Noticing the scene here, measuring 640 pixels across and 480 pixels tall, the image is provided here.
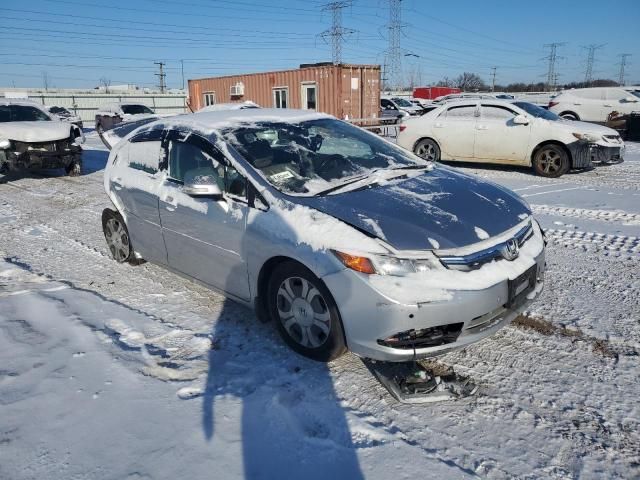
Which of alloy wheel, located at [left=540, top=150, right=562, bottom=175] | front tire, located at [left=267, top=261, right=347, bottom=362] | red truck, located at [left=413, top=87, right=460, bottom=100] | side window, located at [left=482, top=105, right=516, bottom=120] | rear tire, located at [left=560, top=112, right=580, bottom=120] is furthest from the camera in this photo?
red truck, located at [left=413, top=87, right=460, bottom=100]

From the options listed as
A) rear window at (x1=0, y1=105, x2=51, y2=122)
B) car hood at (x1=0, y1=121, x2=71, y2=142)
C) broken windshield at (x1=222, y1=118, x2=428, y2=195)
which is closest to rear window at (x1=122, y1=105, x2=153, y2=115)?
rear window at (x1=0, y1=105, x2=51, y2=122)

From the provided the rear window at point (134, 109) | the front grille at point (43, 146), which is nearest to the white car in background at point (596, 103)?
the front grille at point (43, 146)

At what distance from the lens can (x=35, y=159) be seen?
9.77 metres

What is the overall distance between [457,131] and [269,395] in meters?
8.86

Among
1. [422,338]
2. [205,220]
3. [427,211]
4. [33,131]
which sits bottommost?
[422,338]

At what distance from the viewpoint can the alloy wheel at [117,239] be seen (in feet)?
15.8

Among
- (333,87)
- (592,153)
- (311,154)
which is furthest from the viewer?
(333,87)

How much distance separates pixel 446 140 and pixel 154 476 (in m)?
9.58

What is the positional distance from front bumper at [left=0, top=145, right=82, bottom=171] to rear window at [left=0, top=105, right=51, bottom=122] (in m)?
1.17

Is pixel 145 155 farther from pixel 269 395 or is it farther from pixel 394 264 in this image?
pixel 394 264

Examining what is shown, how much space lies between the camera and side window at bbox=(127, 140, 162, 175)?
412 centimetres

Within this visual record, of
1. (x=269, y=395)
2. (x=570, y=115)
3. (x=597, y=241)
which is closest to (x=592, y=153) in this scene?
(x=597, y=241)

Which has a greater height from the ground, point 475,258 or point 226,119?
point 226,119

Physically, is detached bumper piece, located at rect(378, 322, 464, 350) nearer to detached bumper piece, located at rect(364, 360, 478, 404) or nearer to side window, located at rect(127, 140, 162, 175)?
detached bumper piece, located at rect(364, 360, 478, 404)
